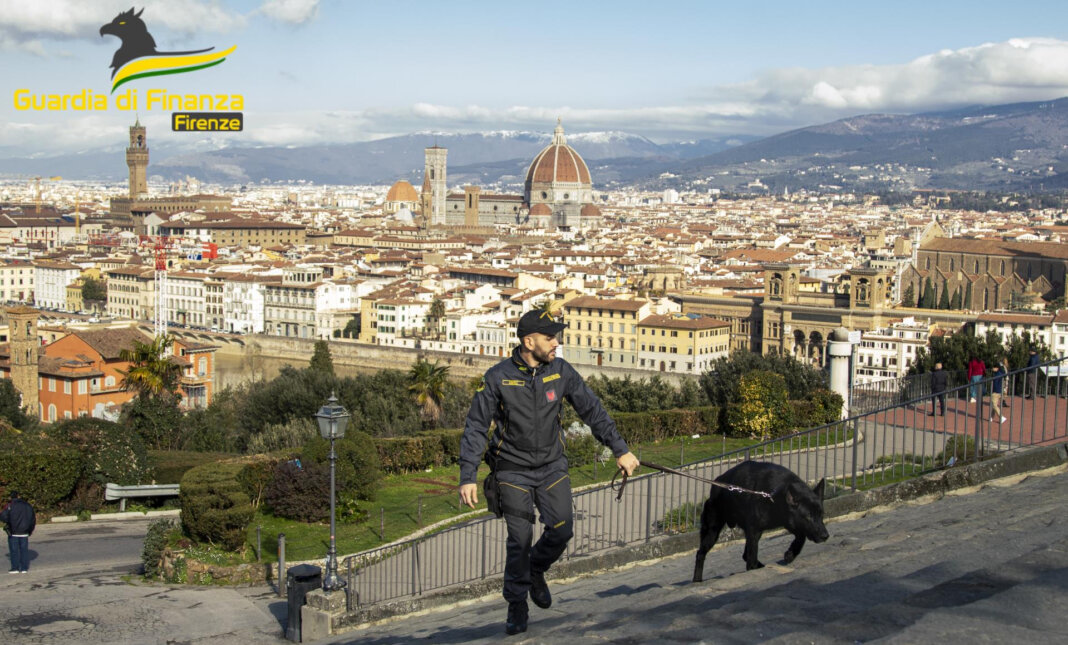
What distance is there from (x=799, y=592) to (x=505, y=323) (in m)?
43.2

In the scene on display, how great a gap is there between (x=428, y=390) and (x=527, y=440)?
56.3ft

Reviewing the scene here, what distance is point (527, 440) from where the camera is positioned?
4918 millimetres

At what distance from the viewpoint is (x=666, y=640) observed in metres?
4.55

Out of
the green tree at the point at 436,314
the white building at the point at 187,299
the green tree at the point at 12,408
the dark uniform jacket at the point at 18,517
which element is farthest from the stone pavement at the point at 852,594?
the white building at the point at 187,299

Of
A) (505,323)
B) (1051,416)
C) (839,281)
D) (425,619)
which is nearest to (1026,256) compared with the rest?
(839,281)

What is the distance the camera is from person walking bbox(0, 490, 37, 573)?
29.8ft

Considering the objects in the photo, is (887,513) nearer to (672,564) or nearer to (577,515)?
(672,564)

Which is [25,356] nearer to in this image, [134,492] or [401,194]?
[134,492]

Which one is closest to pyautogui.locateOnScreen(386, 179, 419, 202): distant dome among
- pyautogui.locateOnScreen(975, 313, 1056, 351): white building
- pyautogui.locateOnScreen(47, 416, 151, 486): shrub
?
pyautogui.locateOnScreen(975, 313, 1056, 351): white building

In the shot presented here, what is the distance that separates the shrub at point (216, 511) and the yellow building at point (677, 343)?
35.2 meters

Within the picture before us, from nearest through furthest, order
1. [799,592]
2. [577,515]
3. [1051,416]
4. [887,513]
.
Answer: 1. [799,592]
2. [887,513]
3. [577,515]
4. [1051,416]

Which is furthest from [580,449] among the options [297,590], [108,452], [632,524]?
[297,590]

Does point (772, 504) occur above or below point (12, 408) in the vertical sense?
above

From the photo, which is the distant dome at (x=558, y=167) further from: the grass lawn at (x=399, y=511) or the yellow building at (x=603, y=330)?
the grass lawn at (x=399, y=511)
